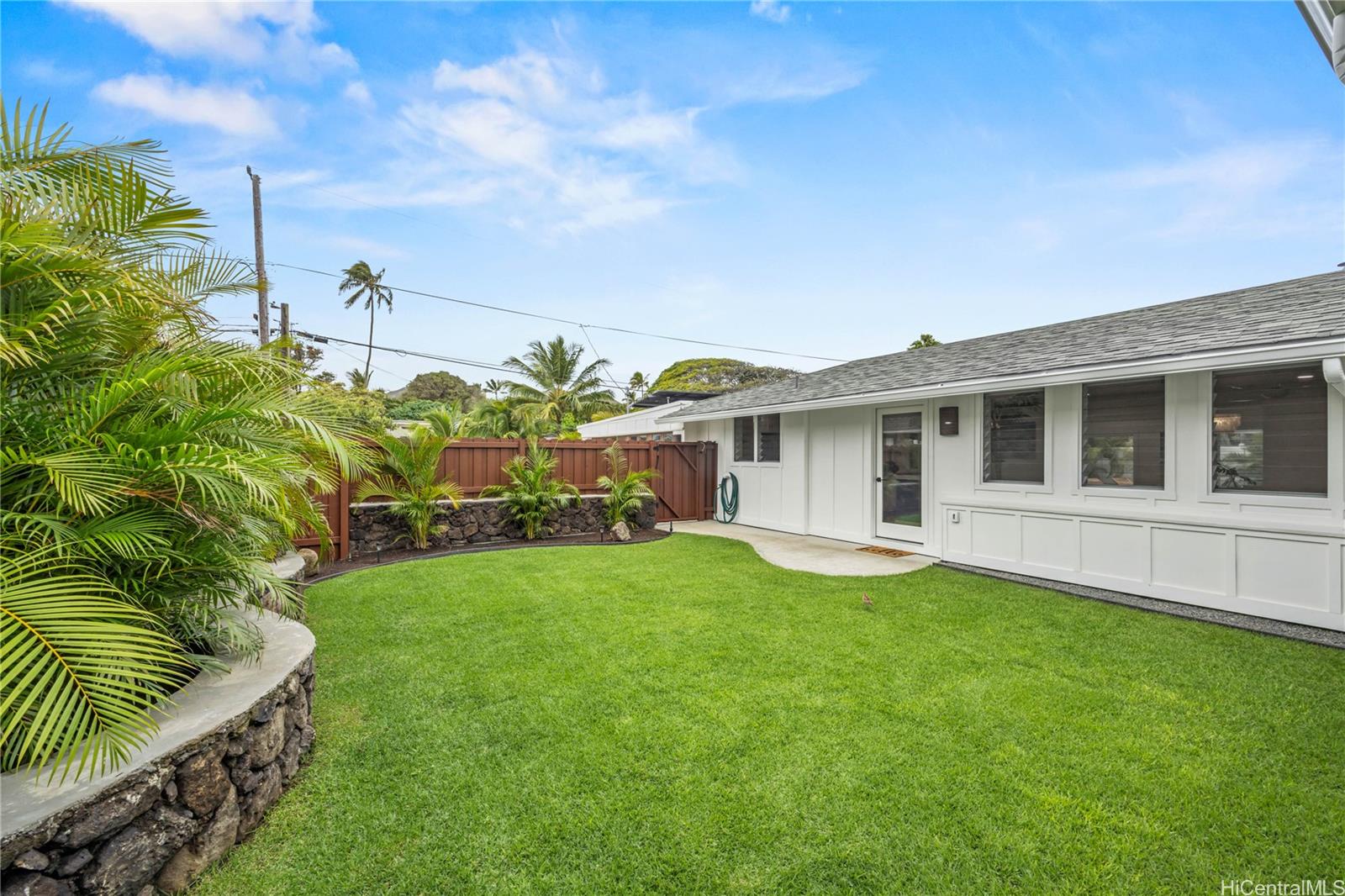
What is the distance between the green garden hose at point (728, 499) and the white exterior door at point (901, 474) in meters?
3.21

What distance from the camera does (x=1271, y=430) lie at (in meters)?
4.52

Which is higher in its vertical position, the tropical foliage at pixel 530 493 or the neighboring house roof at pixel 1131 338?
the neighboring house roof at pixel 1131 338

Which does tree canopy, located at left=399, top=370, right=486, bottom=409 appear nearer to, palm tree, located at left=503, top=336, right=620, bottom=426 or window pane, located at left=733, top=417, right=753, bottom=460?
palm tree, located at left=503, top=336, right=620, bottom=426

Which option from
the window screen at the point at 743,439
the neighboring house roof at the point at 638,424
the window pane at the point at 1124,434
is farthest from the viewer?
the neighboring house roof at the point at 638,424

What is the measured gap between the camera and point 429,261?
16.2 metres

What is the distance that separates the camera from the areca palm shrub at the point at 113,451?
1.54m

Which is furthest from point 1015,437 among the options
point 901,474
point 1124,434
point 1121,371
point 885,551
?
point 885,551

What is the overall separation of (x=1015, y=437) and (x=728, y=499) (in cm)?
553

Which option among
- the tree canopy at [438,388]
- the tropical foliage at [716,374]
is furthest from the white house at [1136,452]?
the tropical foliage at [716,374]

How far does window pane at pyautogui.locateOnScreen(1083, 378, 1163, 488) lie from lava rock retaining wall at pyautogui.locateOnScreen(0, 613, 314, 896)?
6770 millimetres

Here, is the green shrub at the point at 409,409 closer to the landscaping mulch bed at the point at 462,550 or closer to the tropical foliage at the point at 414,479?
the tropical foliage at the point at 414,479

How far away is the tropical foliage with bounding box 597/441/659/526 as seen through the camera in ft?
31.4

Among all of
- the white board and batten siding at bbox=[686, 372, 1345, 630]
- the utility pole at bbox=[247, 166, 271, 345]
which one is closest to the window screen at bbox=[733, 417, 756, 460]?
the white board and batten siding at bbox=[686, 372, 1345, 630]

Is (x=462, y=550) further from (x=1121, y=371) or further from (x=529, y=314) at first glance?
(x=529, y=314)
